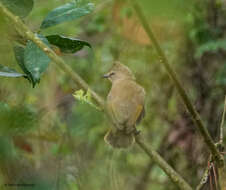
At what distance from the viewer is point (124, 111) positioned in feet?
8.68

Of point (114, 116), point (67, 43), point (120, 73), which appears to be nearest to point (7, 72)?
point (67, 43)

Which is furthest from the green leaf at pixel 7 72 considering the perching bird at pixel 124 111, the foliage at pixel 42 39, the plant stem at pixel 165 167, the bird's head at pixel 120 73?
the bird's head at pixel 120 73

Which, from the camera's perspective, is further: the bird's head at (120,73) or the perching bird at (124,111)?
the bird's head at (120,73)

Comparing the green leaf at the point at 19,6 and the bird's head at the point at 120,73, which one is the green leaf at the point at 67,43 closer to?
the green leaf at the point at 19,6

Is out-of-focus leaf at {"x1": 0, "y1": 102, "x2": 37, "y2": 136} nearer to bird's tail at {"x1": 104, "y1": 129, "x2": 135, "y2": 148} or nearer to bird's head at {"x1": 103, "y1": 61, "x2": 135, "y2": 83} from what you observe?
bird's tail at {"x1": 104, "y1": 129, "x2": 135, "y2": 148}

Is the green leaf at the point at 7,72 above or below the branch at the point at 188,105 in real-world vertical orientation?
above

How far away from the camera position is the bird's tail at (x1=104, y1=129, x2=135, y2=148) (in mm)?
2438

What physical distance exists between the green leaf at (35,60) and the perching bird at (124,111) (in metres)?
1.22

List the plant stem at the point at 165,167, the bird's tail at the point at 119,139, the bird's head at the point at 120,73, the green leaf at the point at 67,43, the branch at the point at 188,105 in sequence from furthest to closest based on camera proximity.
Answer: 1. the bird's head at the point at 120,73
2. the bird's tail at the point at 119,139
3. the plant stem at the point at 165,167
4. the green leaf at the point at 67,43
5. the branch at the point at 188,105

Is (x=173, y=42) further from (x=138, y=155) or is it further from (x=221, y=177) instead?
(x=221, y=177)

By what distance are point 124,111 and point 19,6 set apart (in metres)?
1.56

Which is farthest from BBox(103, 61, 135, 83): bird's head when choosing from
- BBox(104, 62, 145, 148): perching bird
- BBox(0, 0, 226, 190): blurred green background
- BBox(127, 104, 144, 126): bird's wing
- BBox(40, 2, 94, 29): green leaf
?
BBox(40, 2, 94, 29): green leaf

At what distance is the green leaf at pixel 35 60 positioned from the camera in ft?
3.74

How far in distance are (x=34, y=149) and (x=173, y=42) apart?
1784 millimetres
